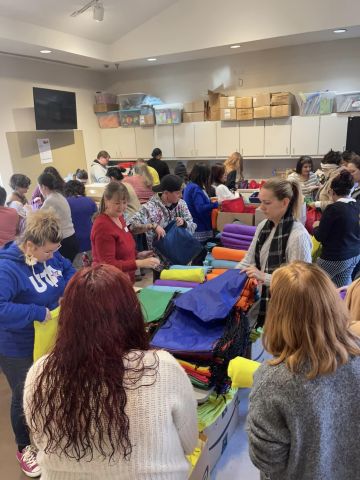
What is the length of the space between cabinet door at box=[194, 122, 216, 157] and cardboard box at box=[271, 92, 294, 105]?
1.14m

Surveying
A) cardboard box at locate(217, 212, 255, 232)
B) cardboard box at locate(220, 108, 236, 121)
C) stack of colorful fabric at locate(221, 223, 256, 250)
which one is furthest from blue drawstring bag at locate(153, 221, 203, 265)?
cardboard box at locate(220, 108, 236, 121)

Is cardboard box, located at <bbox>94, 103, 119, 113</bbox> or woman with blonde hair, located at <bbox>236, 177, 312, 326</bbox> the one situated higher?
cardboard box, located at <bbox>94, 103, 119, 113</bbox>

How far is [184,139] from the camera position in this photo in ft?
22.3

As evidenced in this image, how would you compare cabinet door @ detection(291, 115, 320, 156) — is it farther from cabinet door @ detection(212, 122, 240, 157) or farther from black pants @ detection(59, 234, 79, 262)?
black pants @ detection(59, 234, 79, 262)

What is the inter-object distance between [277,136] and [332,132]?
85 cm

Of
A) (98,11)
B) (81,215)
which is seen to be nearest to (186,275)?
(81,215)

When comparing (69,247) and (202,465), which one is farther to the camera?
(69,247)

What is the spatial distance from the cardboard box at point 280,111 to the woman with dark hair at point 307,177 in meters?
1.81

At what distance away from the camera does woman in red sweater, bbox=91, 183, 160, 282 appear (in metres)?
2.11

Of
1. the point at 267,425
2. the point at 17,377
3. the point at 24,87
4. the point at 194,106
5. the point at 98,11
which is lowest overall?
the point at 17,377

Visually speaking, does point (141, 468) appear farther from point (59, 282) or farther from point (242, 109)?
point (242, 109)

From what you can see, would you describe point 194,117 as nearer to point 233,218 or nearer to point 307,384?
point 233,218

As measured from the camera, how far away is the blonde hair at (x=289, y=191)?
198cm

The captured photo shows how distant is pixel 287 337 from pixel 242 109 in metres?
5.70
